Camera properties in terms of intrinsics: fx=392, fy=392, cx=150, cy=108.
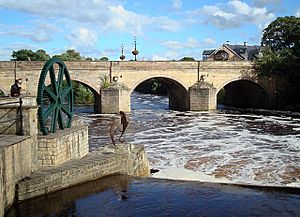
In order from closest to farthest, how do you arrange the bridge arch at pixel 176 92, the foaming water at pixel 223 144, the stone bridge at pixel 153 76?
the foaming water at pixel 223 144 → the stone bridge at pixel 153 76 → the bridge arch at pixel 176 92

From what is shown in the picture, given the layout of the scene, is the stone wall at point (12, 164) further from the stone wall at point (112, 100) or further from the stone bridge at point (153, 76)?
the stone wall at point (112, 100)

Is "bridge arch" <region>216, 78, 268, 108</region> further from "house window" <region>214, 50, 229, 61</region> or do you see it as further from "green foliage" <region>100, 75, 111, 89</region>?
"house window" <region>214, 50, 229, 61</region>

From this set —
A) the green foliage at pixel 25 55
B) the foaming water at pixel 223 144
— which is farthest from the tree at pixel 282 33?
the green foliage at pixel 25 55

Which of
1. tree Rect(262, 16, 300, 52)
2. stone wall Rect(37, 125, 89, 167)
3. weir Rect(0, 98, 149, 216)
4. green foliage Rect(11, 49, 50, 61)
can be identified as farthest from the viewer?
green foliage Rect(11, 49, 50, 61)

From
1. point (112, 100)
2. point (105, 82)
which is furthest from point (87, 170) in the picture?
point (105, 82)

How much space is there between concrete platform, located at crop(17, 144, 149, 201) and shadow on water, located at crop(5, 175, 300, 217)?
20 cm

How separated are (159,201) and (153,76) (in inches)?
1208

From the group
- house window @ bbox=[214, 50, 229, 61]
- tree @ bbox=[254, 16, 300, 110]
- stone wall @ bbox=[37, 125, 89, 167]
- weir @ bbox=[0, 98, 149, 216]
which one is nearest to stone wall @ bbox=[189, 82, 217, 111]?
tree @ bbox=[254, 16, 300, 110]

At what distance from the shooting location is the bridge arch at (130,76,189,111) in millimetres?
39431

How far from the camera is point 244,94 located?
48.3m

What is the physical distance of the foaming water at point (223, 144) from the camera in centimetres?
1396

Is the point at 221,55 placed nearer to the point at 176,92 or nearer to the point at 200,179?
the point at 176,92

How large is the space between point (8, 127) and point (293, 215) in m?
6.83

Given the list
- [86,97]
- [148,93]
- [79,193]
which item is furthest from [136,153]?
[148,93]
